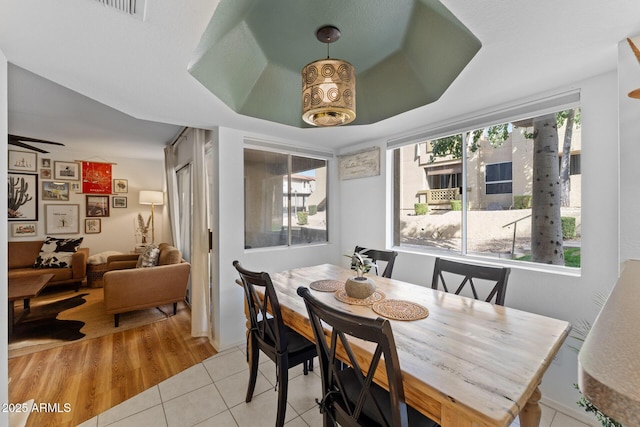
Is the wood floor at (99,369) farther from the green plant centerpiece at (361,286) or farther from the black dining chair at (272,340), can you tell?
the green plant centerpiece at (361,286)

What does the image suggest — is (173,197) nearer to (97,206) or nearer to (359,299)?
(97,206)

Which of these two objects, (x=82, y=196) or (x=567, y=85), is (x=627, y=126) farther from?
(x=82, y=196)

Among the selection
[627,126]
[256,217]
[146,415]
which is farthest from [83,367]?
[627,126]

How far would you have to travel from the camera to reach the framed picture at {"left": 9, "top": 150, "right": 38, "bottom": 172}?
433cm

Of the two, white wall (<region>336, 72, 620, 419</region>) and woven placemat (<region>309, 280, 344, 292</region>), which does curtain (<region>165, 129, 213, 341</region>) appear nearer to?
woven placemat (<region>309, 280, 344, 292</region>)

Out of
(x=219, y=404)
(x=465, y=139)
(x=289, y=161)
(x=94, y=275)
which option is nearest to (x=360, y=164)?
(x=289, y=161)

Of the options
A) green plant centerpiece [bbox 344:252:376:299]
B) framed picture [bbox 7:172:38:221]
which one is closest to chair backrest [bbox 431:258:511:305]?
green plant centerpiece [bbox 344:252:376:299]

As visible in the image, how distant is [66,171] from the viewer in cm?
479

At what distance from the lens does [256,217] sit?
120 inches

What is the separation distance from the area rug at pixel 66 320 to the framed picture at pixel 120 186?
6.85 ft

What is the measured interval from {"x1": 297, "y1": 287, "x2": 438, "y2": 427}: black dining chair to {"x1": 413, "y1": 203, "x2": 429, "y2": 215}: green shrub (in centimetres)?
196

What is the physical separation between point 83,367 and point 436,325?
3.01 m

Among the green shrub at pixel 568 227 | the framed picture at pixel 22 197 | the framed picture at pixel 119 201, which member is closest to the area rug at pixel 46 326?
the framed picture at pixel 22 197

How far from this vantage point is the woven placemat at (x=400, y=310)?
148 centimetres
